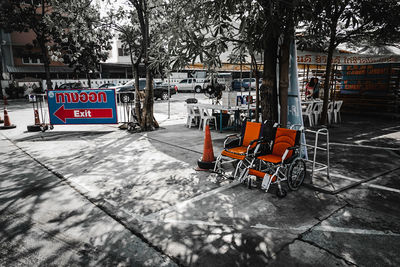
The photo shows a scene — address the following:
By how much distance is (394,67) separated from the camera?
45.7ft

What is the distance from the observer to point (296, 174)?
4988 millimetres

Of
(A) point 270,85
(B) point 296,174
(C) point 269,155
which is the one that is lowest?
(B) point 296,174

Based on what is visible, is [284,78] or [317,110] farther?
[317,110]

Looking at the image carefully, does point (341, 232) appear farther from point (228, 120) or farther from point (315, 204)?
point (228, 120)

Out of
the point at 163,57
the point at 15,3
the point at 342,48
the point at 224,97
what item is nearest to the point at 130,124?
the point at 224,97

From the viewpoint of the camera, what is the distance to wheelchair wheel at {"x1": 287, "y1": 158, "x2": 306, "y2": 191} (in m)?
4.70

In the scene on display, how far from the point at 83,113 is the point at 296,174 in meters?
8.54

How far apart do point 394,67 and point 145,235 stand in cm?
1571

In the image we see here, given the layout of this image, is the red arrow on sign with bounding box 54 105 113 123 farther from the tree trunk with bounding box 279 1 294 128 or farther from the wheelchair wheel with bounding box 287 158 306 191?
the wheelchair wheel with bounding box 287 158 306 191

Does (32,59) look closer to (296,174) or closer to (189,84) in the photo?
(189,84)

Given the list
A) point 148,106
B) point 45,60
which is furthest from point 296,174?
point 45,60

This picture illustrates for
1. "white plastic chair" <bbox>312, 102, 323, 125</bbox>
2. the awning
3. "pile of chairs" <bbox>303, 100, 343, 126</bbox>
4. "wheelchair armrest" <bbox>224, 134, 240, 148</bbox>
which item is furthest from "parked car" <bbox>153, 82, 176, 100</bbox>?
"wheelchair armrest" <bbox>224, 134, 240, 148</bbox>

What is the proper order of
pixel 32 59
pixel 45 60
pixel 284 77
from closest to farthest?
pixel 284 77
pixel 45 60
pixel 32 59

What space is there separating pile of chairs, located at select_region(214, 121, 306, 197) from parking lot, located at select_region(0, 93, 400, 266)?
0.25 m
